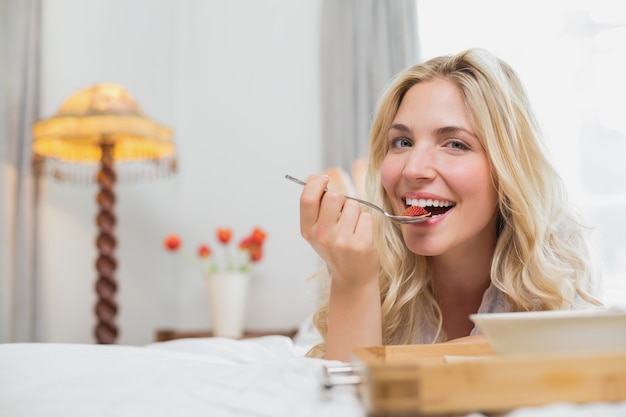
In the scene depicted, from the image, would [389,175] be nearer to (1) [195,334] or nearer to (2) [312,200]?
(2) [312,200]

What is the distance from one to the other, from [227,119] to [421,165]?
2.40 meters

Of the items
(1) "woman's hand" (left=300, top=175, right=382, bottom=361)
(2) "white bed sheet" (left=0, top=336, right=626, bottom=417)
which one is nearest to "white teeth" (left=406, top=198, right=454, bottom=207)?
(1) "woman's hand" (left=300, top=175, right=382, bottom=361)

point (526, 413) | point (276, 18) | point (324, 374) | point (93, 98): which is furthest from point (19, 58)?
point (526, 413)

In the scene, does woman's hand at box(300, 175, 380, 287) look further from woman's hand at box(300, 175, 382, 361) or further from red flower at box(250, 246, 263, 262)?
red flower at box(250, 246, 263, 262)

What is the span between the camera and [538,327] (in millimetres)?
588

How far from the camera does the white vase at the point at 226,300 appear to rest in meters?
2.92

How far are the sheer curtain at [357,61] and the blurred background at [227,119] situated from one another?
1 centimetres

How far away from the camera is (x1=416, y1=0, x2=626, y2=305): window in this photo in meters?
2.86

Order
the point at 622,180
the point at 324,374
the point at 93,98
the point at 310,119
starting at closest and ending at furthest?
the point at 324,374 < the point at 93,98 < the point at 622,180 < the point at 310,119

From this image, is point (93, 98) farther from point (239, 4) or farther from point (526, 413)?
point (526, 413)

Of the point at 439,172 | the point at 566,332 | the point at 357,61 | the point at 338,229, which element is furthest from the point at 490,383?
the point at 357,61

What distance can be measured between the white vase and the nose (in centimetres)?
173

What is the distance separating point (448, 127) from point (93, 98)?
1714mm

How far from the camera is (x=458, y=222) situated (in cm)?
131
